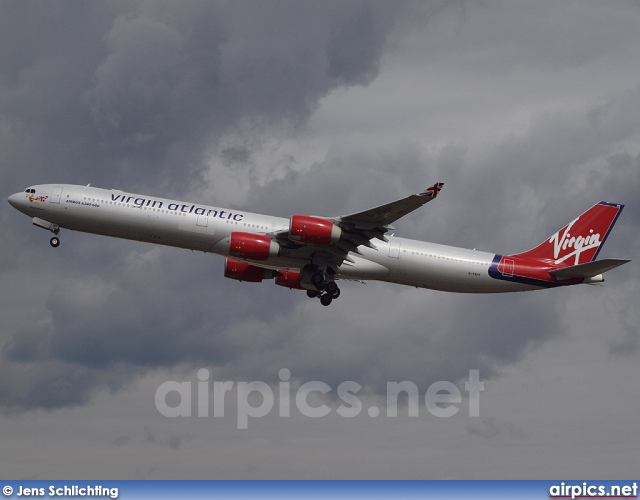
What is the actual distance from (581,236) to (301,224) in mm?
21254

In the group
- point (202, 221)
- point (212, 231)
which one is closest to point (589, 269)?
point (212, 231)

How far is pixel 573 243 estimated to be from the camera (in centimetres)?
6425

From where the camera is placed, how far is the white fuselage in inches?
2221

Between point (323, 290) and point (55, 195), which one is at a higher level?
point (55, 195)

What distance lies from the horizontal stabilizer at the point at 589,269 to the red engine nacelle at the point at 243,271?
18.8 meters

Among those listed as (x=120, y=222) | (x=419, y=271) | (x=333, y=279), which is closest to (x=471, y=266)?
(x=419, y=271)

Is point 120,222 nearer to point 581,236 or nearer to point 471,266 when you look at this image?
point 471,266

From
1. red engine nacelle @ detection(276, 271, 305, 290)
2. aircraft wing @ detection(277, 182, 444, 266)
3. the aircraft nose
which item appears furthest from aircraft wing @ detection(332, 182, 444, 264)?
the aircraft nose

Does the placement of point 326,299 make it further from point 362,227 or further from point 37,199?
point 37,199

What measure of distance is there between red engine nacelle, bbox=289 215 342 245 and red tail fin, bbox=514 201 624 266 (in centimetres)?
1491

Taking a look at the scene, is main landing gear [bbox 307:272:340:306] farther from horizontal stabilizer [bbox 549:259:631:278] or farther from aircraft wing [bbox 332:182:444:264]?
horizontal stabilizer [bbox 549:259:631:278]

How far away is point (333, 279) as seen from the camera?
59.9m

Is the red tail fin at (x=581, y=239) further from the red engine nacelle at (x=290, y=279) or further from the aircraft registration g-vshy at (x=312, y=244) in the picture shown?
the red engine nacelle at (x=290, y=279)

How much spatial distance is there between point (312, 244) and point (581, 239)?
2032 cm
